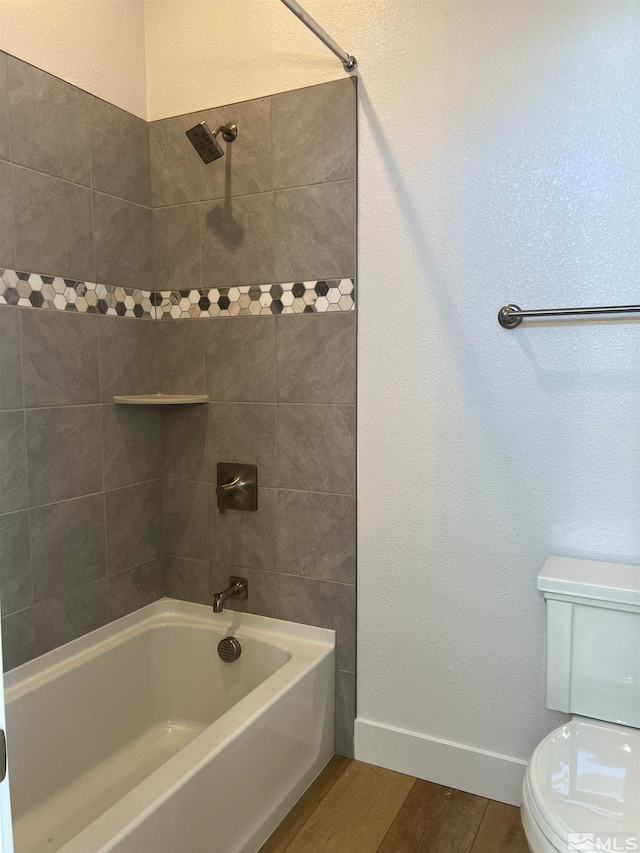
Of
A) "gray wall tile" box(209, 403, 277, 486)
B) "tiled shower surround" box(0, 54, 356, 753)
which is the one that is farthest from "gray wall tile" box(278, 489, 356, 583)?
"gray wall tile" box(209, 403, 277, 486)

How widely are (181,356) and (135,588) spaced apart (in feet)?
2.78

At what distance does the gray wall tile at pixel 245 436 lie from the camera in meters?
2.13

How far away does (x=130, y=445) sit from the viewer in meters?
2.20

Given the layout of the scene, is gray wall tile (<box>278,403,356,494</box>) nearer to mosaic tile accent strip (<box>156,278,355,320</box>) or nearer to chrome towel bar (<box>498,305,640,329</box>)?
mosaic tile accent strip (<box>156,278,355,320</box>)

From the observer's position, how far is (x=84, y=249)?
1986mm

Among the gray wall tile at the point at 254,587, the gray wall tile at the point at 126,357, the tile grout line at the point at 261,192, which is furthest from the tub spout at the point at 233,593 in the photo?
the tile grout line at the point at 261,192

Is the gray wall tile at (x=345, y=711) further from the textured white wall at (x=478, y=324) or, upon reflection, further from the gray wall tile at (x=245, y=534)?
the gray wall tile at (x=245, y=534)

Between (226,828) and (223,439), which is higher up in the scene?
(223,439)

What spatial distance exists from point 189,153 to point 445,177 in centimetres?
93

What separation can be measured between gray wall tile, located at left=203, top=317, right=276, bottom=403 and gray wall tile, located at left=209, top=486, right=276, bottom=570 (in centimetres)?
34

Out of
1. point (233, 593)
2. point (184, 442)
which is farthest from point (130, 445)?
point (233, 593)

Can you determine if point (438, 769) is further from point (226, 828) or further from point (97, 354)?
point (97, 354)

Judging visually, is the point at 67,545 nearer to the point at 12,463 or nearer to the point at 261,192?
the point at 12,463

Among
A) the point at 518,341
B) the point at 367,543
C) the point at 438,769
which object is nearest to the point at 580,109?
the point at 518,341
